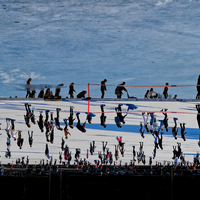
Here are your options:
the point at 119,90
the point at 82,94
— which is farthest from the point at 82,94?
the point at 119,90

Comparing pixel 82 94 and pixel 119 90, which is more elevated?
pixel 119 90

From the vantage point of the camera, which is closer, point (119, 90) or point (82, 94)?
point (82, 94)

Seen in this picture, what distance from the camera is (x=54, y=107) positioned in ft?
53.9

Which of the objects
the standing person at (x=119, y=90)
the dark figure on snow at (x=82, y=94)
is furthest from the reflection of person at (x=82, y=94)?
the standing person at (x=119, y=90)

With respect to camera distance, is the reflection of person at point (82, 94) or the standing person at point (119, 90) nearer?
the reflection of person at point (82, 94)

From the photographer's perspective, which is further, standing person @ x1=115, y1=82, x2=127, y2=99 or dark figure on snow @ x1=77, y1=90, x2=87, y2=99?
standing person @ x1=115, y1=82, x2=127, y2=99

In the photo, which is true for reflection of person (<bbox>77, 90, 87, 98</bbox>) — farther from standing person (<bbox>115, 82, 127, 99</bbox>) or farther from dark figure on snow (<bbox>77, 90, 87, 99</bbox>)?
standing person (<bbox>115, 82, 127, 99</bbox>)

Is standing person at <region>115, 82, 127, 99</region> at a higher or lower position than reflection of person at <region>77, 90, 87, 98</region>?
higher

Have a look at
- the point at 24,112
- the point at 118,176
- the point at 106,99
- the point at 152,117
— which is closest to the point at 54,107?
the point at 24,112

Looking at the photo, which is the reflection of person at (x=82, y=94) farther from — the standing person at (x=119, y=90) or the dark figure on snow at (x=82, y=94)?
the standing person at (x=119, y=90)

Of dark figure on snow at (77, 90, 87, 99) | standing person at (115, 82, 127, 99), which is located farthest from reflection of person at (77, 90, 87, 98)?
standing person at (115, 82, 127, 99)

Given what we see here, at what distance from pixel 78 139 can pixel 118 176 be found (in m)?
56.6

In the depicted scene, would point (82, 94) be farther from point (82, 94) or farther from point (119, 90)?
point (119, 90)

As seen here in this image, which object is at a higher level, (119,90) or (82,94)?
(119,90)
